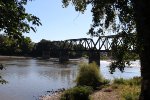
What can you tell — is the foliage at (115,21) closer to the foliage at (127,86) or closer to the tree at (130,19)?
the tree at (130,19)

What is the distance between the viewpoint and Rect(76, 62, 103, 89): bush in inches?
1095

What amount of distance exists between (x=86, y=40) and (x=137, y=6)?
371 feet

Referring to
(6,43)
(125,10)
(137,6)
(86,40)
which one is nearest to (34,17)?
(6,43)

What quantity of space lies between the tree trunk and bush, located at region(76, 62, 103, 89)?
19.2 m

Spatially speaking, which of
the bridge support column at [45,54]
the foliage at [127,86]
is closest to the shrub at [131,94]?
the foliage at [127,86]

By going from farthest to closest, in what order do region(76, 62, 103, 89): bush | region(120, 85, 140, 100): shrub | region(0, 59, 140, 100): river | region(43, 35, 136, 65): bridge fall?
1. region(43, 35, 136, 65): bridge
2. region(0, 59, 140, 100): river
3. region(76, 62, 103, 89): bush
4. region(120, 85, 140, 100): shrub

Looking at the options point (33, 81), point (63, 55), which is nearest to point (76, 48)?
point (63, 55)

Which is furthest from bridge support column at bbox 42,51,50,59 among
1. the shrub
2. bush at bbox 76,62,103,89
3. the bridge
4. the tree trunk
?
the tree trunk

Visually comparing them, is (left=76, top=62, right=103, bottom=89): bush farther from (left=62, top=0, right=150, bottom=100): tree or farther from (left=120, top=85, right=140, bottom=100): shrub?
(left=62, top=0, right=150, bottom=100): tree

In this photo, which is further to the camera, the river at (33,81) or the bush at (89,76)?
the river at (33,81)

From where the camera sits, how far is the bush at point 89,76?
27812 millimetres

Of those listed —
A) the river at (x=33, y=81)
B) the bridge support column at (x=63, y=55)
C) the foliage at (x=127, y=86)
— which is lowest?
the river at (x=33, y=81)

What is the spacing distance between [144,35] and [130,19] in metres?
2.78

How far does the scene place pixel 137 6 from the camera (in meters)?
8.38
